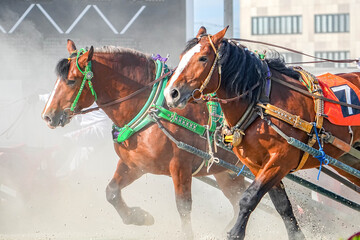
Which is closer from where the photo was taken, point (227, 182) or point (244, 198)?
point (244, 198)

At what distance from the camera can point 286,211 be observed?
4.54m

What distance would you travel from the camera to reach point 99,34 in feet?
28.9

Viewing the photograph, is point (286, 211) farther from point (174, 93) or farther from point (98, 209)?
point (98, 209)

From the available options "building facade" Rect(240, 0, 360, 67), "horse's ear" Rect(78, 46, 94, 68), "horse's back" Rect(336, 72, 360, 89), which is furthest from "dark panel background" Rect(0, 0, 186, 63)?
"building facade" Rect(240, 0, 360, 67)

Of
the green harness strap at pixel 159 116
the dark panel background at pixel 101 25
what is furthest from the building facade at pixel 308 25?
the green harness strap at pixel 159 116

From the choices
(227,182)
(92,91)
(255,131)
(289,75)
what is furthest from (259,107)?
(227,182)

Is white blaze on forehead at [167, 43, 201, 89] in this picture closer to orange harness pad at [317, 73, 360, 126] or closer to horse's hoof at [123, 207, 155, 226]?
orange harness pad at [317, 73, 360, 126]

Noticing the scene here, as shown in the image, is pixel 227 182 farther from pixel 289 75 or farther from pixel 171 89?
pixel 171 89

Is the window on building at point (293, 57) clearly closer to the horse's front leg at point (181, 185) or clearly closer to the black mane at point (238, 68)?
the horse's front leg at point (181, 185)

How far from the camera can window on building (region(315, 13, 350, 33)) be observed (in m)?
36.8

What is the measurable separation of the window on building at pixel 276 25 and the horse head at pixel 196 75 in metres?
33.7

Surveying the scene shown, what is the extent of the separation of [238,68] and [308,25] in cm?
3398

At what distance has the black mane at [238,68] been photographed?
418 centimetres

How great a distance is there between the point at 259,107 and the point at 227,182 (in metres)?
2.22
